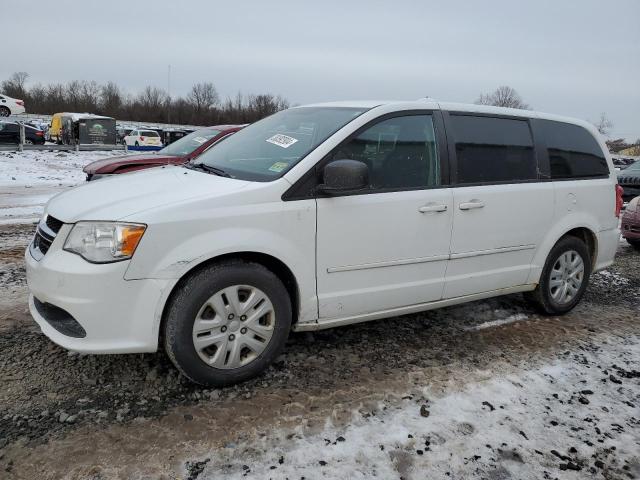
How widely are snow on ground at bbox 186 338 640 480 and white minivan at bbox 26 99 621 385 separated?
69 cm

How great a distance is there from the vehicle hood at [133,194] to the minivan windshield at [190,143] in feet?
15.8

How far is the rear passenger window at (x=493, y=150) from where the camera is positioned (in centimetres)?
384

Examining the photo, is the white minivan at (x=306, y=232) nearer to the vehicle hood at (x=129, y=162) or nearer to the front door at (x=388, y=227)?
the front door at (x=388, y=227)

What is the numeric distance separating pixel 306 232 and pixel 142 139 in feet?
105

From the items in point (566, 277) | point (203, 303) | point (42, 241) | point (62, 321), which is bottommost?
point (566, 277)

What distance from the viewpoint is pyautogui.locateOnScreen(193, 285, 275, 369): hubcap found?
2953 millimetres

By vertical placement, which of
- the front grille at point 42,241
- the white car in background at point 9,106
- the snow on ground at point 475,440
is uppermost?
the white car in background at point 9,106

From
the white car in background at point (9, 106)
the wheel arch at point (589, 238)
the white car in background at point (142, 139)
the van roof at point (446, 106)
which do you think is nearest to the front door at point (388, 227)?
the van roof at point (446, 106)

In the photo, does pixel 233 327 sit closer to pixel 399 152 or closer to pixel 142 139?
pixel 399 152

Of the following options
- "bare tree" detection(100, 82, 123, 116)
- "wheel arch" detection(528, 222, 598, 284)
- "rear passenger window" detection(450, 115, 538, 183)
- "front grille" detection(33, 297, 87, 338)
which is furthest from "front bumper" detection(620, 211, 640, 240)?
"bare tree" detection(100, 82, 123, 116)

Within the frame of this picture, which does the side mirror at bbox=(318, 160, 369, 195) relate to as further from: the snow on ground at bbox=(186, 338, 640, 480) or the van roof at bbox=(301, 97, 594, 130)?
the snow on ground at bbox=(186, 338, 640, 480)

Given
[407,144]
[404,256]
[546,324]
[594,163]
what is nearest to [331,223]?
[404,256]

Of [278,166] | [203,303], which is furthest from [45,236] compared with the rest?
[278,166]

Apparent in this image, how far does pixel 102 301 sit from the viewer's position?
8.93ft
